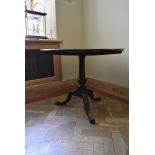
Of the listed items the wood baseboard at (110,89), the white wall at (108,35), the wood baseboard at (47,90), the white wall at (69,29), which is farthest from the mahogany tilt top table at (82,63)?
the white wall at (69,29)

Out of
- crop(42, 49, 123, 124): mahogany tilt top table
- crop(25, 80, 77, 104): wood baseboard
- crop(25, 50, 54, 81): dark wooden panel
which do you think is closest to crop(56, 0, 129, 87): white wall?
crop(25, 80, 77, 104): wood baseboard

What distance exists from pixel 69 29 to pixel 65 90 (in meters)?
0.93

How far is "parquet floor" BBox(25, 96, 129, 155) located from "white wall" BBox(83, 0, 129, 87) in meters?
0.50

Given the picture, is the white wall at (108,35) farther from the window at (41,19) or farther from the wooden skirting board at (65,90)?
the window at (41,19)

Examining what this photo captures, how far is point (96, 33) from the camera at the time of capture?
289cm

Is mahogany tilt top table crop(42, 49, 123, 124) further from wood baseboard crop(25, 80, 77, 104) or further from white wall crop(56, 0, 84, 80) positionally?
white wall crop(56, 0, 84, 80)

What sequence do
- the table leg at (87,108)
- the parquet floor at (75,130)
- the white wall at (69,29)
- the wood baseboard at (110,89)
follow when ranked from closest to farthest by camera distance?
the parquet floor at (75,130)
the table leg at (87,108)
the wood baseboard at (110,89)
the white wall at (69,29)

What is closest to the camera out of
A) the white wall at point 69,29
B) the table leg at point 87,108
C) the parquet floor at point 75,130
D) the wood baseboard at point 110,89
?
the parquet floor at point 75,130

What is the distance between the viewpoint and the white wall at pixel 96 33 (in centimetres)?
250

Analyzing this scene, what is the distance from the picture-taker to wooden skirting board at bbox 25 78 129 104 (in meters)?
2.48
